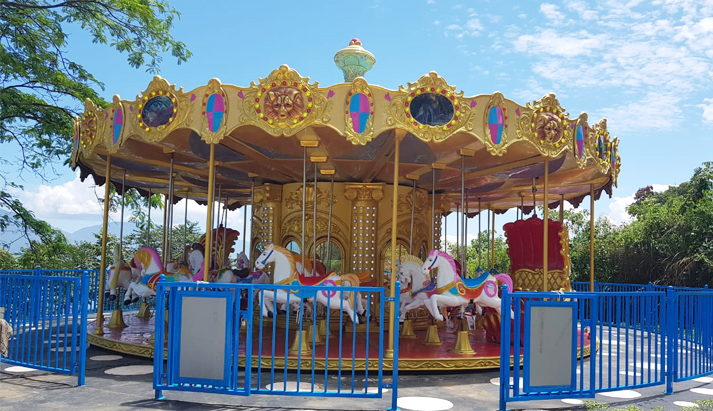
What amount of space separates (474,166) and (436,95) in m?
3.52

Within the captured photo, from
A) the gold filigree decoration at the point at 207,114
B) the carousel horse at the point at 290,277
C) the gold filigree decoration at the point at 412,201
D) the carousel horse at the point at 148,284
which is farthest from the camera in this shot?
the gold filigree decoration at the point at 412,201

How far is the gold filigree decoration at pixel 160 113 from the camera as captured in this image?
732 cm

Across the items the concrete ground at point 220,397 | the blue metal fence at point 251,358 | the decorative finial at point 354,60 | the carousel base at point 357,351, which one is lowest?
the concrete ground at point 220,397

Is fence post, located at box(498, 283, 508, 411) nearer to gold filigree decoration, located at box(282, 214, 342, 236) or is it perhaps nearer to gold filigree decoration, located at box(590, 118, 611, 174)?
gold filigree decoration, located at box(590, 118, 611, 174)

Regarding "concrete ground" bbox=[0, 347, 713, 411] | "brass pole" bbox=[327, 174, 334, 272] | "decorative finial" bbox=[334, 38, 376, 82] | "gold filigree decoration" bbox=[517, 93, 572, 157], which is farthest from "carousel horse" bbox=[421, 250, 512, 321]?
"decorative finial" bbox=[334, 38, 376, 82]

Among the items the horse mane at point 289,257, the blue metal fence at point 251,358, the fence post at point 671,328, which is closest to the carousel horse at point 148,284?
the horse mane at point 289,257

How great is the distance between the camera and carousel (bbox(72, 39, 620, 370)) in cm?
690

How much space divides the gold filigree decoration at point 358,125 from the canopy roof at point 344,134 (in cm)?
1

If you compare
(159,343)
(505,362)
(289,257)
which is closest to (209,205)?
(289,257)

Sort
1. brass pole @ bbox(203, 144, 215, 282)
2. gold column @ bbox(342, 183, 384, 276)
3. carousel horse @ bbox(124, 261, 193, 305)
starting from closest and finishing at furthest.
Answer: brass pole @ bbox(203, 144, 215, 282)
carousel horse @ bbox(124, 261, 193, 305)
gold column @ bbox(342, 183, 384, 276)

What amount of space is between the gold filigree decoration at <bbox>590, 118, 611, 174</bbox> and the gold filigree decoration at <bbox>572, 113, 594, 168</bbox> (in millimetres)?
102

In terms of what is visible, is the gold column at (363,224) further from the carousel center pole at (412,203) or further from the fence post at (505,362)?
the fence post at (505,362)

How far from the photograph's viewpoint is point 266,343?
7953 mm

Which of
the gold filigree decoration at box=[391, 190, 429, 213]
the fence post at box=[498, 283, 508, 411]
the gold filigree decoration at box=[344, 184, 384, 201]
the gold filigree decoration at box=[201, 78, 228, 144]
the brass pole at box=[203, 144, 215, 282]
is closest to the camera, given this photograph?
the fence post at box=[498, 283, 508, 411]
